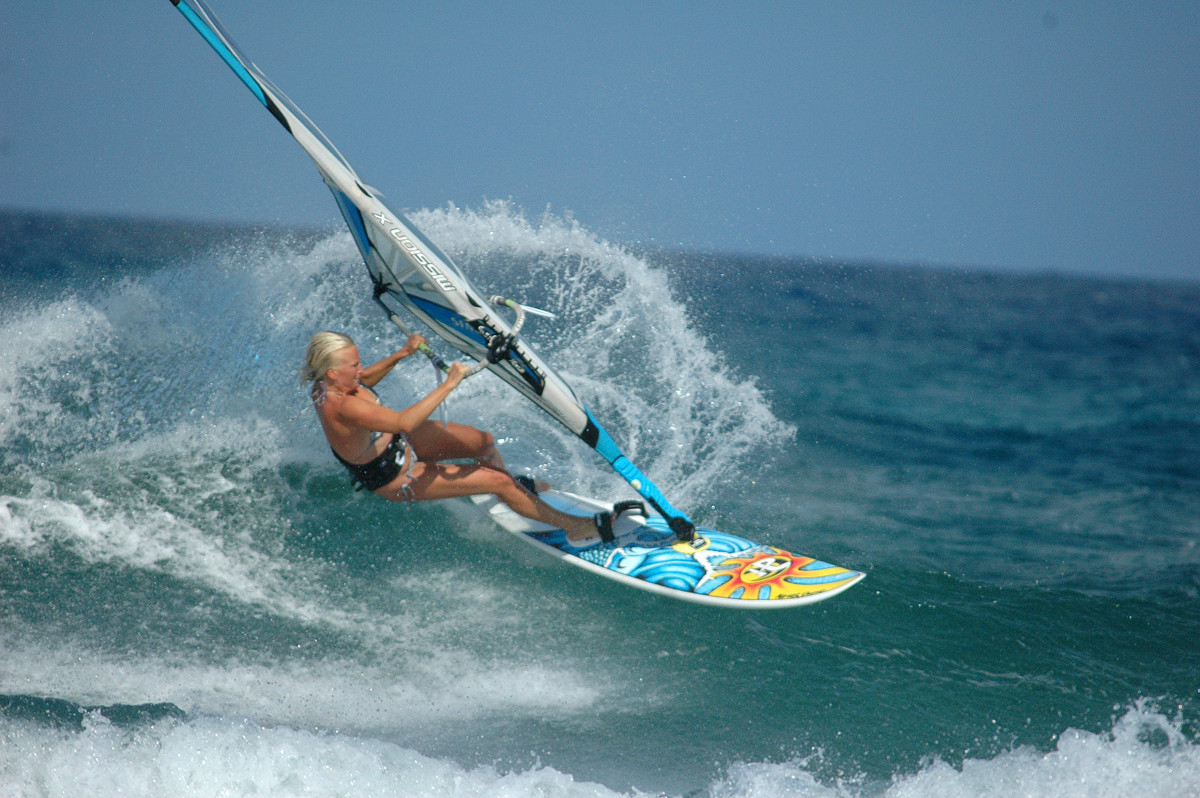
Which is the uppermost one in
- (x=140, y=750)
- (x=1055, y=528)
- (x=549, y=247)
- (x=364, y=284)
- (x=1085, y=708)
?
(x=549, y=247)

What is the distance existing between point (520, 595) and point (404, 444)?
3.80 feet

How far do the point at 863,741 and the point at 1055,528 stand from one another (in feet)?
13.3

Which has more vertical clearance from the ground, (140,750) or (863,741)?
(863,741)

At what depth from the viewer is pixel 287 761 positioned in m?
3.49

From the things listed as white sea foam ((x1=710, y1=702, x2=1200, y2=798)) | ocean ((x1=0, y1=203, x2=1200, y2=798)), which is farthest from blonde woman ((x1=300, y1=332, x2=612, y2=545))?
white sea foam ((x1=710, y1=702, x2=1200, y2=798))

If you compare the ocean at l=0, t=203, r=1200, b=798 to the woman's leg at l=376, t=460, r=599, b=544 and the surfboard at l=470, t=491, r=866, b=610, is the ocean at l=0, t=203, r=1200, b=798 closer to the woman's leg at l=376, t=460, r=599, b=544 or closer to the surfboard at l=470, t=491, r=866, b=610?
the surfboard at l=470, t=491, r=866, b=610

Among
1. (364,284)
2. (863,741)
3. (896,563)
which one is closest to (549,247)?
(364,284)

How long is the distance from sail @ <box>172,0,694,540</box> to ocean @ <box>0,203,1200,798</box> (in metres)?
1.18

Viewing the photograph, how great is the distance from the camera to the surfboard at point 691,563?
14.8ft

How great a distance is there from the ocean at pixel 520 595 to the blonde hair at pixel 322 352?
4.73 ft

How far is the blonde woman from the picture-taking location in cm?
392

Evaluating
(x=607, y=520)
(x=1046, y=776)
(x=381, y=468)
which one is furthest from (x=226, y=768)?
(x=1046, y=776)

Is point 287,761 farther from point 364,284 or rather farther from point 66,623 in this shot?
point 364,284

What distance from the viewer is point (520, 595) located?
462 centimetres
